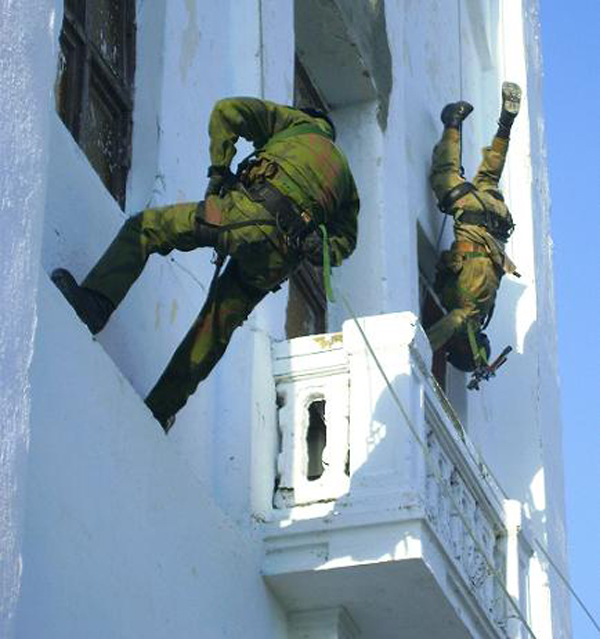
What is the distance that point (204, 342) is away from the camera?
9984 mm

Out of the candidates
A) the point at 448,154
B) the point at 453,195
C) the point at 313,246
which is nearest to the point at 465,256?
the point at 453,195

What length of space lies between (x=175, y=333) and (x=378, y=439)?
3.81ft

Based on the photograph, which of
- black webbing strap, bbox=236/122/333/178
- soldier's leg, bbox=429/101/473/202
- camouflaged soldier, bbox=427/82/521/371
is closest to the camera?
black webbing strap, bbox=236/122/333/178

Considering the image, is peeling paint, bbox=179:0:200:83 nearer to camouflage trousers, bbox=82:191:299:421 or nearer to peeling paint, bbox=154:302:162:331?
peeling paint, bbox=154:302:162:331

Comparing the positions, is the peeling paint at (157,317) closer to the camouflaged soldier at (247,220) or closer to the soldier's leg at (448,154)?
the camouflaged soldier at (247,220)

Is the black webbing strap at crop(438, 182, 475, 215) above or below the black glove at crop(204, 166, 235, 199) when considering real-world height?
above

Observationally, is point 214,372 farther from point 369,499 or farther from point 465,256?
point 465,256

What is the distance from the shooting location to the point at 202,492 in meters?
9.82

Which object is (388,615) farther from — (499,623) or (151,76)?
(151,76)

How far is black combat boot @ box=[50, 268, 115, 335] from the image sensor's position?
934 cm

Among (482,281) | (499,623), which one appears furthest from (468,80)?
(499,623)

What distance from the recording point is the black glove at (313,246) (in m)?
9.70

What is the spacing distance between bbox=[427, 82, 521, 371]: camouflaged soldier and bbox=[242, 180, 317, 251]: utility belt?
17.7 feet

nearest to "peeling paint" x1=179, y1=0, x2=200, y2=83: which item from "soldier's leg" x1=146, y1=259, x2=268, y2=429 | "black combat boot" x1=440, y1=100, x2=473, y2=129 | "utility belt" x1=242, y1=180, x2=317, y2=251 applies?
"soldier's leg" x1=146, y1=259, x2=268, y2=429
